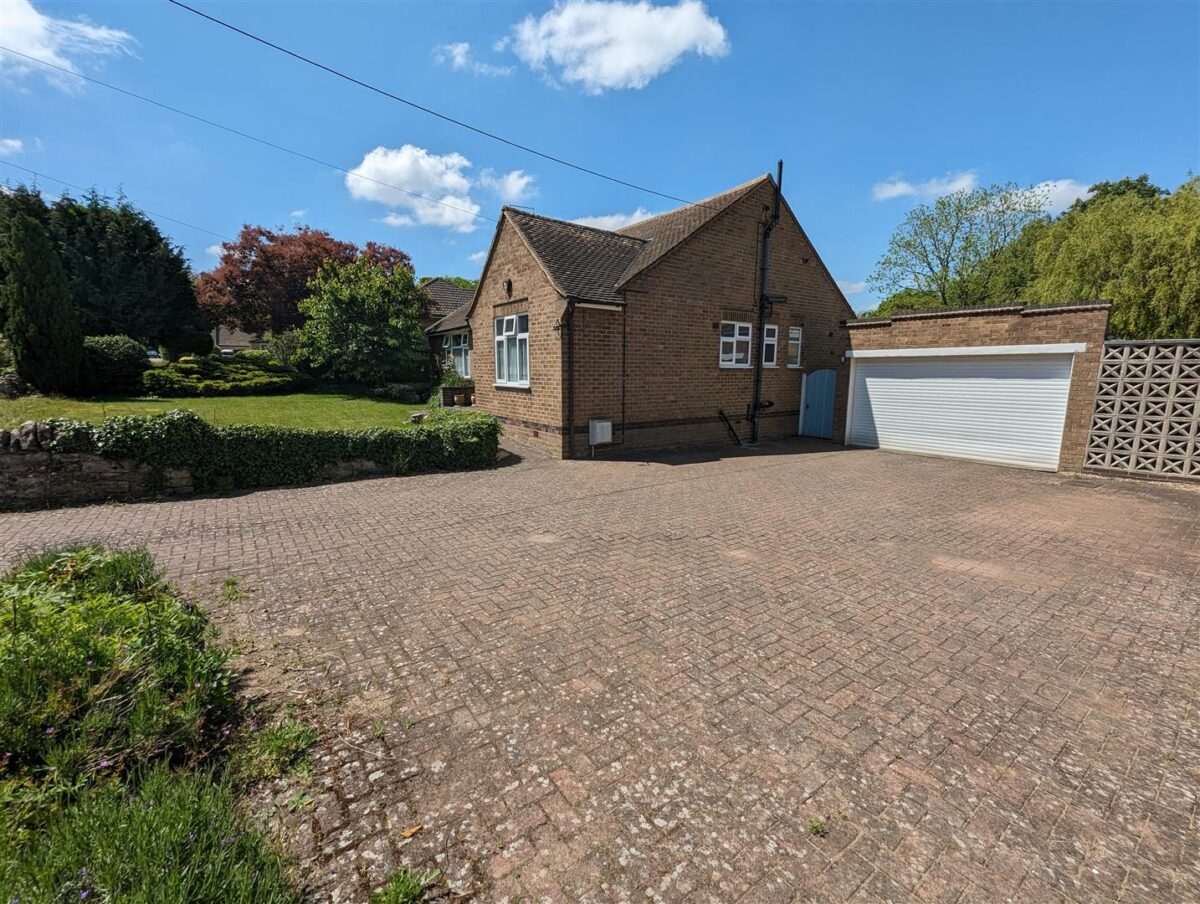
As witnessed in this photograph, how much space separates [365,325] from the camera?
824 inches

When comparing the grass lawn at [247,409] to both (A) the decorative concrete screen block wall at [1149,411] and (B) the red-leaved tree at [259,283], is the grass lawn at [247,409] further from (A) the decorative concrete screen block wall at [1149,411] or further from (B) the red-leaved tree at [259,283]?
(A) the decorative concrete screen block wall at [1149,411]

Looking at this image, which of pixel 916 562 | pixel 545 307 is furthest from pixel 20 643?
pixel 545 307

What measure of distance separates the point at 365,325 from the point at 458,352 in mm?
3908

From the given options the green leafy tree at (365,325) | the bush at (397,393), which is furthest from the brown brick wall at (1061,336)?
the green leafy tree at (365,325)

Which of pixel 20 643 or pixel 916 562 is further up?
pixel 20 643

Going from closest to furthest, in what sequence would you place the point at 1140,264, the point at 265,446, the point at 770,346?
the point at 265,446, the point at 770,346, the point at 1140,264

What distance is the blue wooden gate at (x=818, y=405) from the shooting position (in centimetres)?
1625

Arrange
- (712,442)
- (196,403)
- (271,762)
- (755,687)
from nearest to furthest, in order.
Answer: (271,762) < (755,687) < (712,442) < (196,403)

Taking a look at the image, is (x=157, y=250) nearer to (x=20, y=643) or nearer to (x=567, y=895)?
(x=20, y=643)

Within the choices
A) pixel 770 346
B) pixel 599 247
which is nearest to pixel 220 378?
pixel 599 247

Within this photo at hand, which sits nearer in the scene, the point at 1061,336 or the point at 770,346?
the point at 1061,336

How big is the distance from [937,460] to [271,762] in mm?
14285

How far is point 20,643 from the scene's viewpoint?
281 centimetres

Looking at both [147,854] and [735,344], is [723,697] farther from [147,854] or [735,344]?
[735,344]
